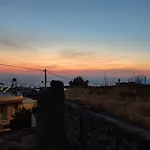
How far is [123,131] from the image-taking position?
264 inches

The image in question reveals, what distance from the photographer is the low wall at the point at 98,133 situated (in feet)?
20.4

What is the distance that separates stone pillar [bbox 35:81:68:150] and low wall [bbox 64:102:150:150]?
0.50 metres

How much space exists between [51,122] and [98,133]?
2.84m

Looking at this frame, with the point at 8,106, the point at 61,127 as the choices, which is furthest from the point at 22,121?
the point at 61,127

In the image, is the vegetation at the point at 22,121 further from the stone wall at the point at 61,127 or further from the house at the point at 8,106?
the stone wall at the point at 61,127

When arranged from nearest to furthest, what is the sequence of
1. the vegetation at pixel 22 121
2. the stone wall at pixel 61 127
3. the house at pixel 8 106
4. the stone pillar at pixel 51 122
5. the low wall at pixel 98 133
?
the low wall at pixel 98 133 → the stone wall at pixel 61 127 → the stone pillar at pixel 51 122 → the vegetation at pixel 22 121 → the house at pixel 8 106

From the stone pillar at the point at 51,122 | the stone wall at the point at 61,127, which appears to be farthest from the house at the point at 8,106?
the stone pillar at the point at 51,122

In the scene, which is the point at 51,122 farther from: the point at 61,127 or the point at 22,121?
the point at 22,121

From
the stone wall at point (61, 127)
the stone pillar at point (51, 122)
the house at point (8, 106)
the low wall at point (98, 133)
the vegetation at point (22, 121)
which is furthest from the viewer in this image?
the house at point (8, 106)

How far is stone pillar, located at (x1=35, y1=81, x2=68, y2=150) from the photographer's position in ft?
35.1

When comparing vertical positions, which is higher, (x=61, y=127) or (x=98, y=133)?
(x=98, y=133)

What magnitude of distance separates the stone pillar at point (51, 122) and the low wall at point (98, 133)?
498 mm

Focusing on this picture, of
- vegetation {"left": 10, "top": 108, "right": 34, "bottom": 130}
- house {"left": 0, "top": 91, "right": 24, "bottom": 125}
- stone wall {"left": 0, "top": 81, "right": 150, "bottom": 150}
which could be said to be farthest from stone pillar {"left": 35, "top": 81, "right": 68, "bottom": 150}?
house {"left": 0, "top": 91, "right": 24, "bottom": 125}

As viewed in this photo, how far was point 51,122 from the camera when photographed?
35.3 feet
